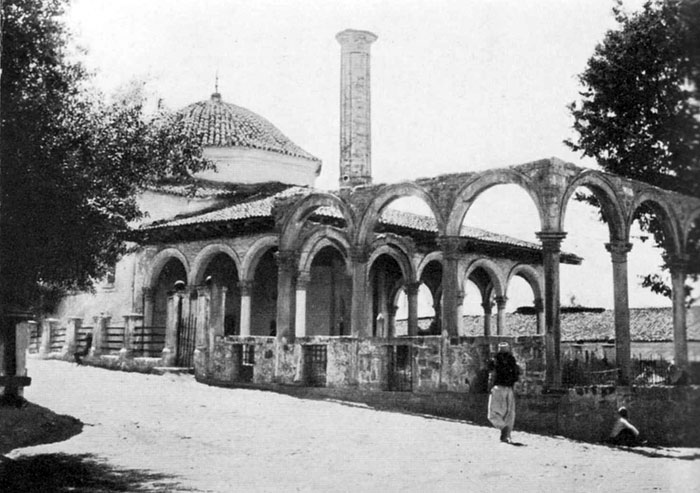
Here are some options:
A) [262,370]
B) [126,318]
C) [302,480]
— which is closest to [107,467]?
[302,480]

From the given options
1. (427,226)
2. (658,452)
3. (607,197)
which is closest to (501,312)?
(427,226)

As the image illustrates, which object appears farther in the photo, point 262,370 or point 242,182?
point 242,182

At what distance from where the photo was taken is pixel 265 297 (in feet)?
72.4

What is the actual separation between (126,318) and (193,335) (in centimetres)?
179

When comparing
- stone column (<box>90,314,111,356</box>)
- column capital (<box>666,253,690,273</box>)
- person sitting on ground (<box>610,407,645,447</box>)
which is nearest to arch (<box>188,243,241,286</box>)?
stone column (<box>90,314,111,356</box>)

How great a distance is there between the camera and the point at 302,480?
7746mm

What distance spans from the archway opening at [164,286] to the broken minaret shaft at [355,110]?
5.51 m

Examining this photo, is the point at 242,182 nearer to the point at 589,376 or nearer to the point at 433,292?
the point at 433,292

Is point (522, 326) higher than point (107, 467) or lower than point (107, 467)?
higher

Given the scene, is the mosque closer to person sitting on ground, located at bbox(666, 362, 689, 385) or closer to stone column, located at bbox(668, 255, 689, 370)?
stone column, located at bbox(668, 255, 689, 370)

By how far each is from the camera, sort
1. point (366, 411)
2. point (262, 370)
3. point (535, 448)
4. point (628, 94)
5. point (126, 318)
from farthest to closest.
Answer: point (126, 318)
point (628, 94)
point (262, 370)
point (366, 411)
point (535, 448)

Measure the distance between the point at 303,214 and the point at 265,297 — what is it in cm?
617

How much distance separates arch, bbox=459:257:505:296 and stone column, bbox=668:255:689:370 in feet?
29.4

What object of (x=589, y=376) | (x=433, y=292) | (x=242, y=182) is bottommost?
(x=589, y=376)
